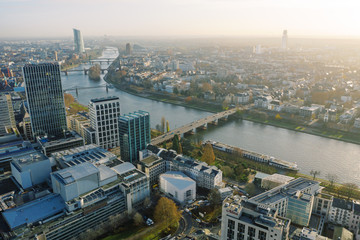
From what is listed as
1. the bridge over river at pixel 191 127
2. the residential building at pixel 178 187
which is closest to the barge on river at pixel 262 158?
the bridge over river at pixel 191 127

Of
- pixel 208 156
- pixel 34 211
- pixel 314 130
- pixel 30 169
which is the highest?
pixel 30 169

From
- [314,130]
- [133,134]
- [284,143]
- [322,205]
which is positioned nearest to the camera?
[322,205]

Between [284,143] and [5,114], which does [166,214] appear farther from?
[5,114]

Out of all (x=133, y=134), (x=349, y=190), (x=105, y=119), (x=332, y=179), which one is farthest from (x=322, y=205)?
(x=105, y=119)

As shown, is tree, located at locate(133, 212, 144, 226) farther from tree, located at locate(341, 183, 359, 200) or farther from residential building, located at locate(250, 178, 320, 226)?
tree, located at locate(341, 183, 359, 200)

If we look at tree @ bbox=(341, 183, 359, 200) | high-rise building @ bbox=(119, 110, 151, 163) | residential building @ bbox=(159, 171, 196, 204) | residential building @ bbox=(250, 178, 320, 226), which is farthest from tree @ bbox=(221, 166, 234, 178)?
tree @ bbox=(341, 183, 359, 200)

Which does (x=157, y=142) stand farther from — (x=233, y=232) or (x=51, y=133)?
(x=233, y=232)

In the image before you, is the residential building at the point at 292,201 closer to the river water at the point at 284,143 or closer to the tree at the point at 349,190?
the tree at the point at 349,190
